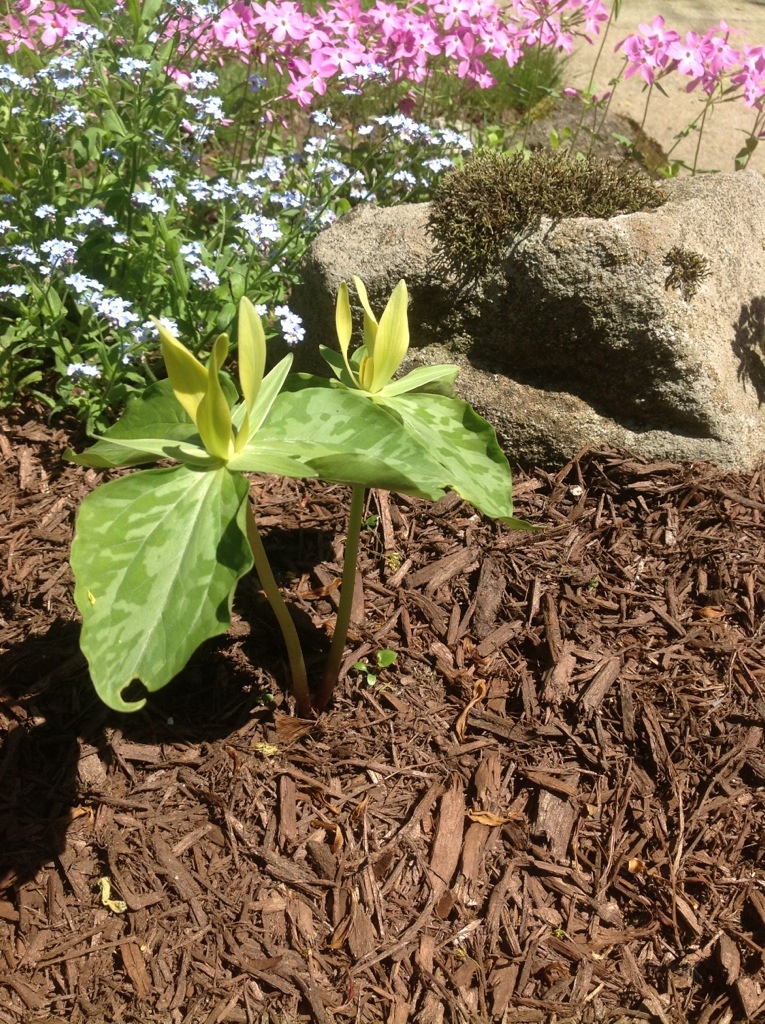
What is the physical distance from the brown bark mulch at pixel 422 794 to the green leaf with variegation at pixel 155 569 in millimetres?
903

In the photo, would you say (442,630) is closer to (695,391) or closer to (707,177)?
(695,391)

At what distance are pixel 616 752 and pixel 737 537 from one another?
0.98 m

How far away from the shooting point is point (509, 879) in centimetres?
244

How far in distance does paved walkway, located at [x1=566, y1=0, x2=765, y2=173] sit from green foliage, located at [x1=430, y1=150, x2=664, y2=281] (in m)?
2.17

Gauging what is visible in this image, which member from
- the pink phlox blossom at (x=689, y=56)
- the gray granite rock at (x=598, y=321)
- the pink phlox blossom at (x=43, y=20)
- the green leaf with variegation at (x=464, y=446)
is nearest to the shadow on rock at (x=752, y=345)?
the gray granite rock at (x=598, y=321)

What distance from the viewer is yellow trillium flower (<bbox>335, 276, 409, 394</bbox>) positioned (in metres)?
2.23

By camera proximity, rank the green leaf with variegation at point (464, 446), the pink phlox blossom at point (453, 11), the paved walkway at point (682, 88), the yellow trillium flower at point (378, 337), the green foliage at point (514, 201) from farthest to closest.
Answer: the paved walkway at point (682, 88) → the pink phlox blossom at point (453, 11) → the green foliage at point (514, 201) → the yellow trillium flower at point (378, 337) → the green leaf with variegation at point (464, 446)

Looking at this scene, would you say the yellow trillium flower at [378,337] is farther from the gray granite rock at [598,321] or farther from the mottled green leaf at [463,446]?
Answer: the gray granite rock at [598,321]

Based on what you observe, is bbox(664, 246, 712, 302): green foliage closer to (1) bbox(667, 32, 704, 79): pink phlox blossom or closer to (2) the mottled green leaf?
(2) the mottled green leaf

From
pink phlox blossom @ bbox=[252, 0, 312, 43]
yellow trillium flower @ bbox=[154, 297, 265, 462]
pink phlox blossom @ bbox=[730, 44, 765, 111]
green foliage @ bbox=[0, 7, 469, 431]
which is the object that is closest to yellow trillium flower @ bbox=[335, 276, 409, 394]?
yellow trillium flower @ bbox=[154, 297, 265, 462]

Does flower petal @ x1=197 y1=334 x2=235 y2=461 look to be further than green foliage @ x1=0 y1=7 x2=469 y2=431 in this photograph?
No

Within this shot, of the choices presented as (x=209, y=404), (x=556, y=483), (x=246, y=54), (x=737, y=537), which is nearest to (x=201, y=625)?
(x=209, y=404)

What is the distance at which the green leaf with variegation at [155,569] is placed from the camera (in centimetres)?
170

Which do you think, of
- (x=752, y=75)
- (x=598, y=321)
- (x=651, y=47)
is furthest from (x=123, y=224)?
(x=752, y=75)
